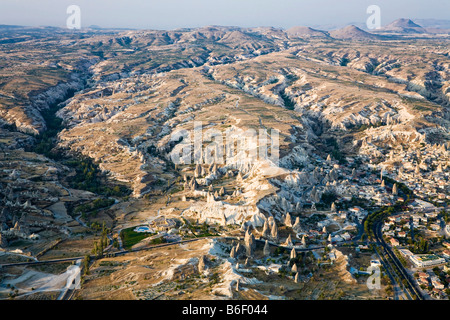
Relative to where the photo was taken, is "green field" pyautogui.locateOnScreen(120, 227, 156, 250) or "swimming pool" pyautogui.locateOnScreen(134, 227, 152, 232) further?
"swimming pool" pyautogui.locateOnScreen(134, 227, 152, 232)

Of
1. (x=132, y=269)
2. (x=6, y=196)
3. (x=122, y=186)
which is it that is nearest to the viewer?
(x=132, y=269)

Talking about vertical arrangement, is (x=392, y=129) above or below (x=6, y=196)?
above

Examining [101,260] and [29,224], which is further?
[29,224]

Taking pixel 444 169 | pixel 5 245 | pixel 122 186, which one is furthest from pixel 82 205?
pixel 444 169

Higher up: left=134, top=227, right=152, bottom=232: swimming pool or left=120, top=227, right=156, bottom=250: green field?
left=134, top=227, right=152, bottom=232: swimming pool

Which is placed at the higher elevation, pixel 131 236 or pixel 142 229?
pixel 142 229

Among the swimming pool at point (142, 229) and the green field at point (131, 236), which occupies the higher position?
the swimming pool at point (142, 229)

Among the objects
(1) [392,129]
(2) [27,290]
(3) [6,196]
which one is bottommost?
(2) [27,290]

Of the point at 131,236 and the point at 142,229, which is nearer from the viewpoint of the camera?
the point at 131,236

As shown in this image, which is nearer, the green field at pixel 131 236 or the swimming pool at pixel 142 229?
the green field at pixel 131 236

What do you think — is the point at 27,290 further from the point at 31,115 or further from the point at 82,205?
the point at 31,115

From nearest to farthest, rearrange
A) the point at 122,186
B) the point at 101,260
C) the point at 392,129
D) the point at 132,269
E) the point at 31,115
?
the point at 132,269 → the point at 101,260 → the point at 122,186 → the point at 392,129 → the point at 31,115
